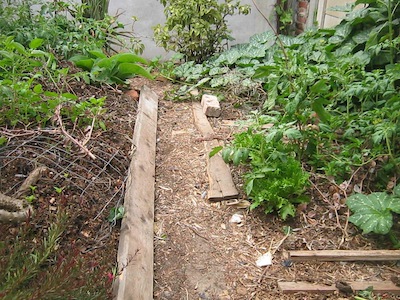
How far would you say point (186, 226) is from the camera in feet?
7.64

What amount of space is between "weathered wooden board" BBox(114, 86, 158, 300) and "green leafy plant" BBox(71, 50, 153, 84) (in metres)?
0.55

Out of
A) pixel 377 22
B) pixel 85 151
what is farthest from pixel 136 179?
pixel 377 22

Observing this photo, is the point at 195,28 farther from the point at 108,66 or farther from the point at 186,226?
the point at 186,226

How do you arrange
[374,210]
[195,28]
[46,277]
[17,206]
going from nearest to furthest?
[46,277]
[17,206]
[374,210]
[195,28]

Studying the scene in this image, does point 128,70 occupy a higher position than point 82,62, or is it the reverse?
point 82,62

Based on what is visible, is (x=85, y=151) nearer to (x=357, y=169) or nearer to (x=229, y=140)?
(x=229, y=140)

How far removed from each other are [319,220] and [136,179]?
1.02 meters

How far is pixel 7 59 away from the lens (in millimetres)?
2535

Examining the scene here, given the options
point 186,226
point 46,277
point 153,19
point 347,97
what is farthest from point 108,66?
point 46,277

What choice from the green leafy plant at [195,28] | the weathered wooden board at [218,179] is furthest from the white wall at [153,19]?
the weathered wooden board at [218,179]

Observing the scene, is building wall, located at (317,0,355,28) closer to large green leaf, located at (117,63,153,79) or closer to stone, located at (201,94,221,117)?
stone, located at (201,94,221,117)

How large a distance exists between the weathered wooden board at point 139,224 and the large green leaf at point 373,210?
104 cm

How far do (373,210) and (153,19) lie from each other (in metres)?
3.99

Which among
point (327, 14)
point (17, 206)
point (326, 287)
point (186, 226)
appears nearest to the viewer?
point (17, 206)
